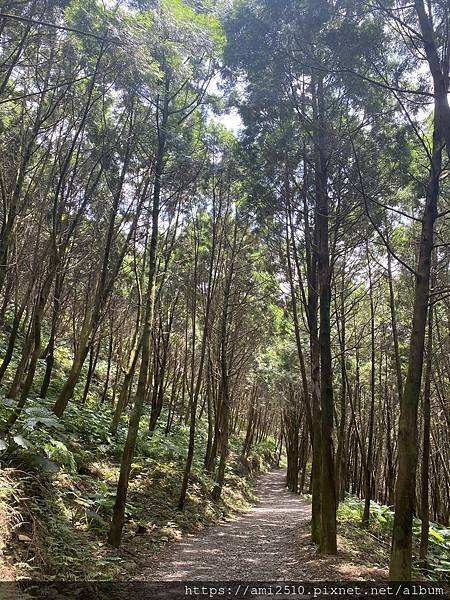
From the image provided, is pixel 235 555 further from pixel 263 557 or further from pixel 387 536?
pixel 387 536

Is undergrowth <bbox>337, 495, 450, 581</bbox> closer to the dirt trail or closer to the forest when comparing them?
the forest

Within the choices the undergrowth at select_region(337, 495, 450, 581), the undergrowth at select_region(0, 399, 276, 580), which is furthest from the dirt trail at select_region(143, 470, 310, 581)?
the undergrowth at select_region(337, 495, 450, 581)

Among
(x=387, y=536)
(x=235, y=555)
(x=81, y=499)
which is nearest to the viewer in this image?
(x=81, y=499)

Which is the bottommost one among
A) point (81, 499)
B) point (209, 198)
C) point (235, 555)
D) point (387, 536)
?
point (387, 536)

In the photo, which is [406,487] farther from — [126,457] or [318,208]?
[318,208]

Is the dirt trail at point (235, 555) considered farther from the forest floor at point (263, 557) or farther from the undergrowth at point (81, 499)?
the undergrowth at point (81, 499)

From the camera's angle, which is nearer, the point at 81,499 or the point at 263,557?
the point at 81,499

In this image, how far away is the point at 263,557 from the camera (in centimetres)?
802

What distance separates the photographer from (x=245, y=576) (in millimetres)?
6508

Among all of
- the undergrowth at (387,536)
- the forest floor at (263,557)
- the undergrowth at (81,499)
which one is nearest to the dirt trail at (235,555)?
the forest floor at (263,557)

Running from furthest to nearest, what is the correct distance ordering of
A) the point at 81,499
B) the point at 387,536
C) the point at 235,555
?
the point at 387,536, the point at 235,555, the point at 81,499

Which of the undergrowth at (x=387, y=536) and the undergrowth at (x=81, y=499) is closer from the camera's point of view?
the undergrowth at (x=81, y=499)

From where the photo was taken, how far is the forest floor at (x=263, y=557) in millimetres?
6461

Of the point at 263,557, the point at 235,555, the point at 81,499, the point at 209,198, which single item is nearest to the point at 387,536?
the point at 263,557
